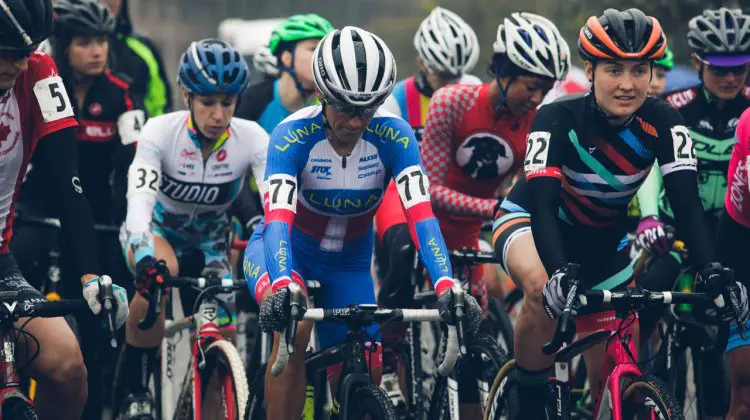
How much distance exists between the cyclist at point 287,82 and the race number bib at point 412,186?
377 centimetres

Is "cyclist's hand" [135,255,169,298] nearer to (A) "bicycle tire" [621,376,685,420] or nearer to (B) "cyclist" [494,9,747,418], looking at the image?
(B) "cyclist" [494,9,747,418]

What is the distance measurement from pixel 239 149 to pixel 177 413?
5.53 feet

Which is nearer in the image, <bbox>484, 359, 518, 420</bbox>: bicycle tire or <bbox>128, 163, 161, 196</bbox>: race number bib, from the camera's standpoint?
<bbox>484, 359, 518, 420</bbox>: bicycle tire

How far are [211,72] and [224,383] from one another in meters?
1.96

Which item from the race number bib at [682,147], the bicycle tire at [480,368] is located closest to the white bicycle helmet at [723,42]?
the race number bib at [682,147]

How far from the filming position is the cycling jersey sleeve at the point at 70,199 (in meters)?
6.34

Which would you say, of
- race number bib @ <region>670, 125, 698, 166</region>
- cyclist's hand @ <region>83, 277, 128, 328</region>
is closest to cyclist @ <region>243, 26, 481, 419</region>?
cyclist's hand @ <region>83, 277, 128, 328</region>

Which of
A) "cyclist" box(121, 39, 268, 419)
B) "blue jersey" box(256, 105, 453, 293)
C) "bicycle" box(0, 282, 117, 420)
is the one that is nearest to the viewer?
"bicycle" box(0, 282, 117, 420)

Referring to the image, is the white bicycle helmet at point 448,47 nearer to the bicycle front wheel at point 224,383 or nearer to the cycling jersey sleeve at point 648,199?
the cycling jersey sleeve at point 648,199

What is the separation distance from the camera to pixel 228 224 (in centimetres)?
930

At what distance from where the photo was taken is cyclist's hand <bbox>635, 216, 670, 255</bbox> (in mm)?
8562

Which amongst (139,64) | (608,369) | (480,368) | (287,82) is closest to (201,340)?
(480,368)

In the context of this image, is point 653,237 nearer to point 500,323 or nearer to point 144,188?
point 500,323

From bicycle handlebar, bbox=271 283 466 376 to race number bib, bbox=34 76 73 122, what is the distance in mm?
1283
